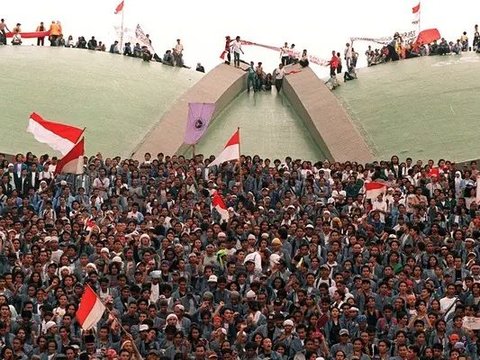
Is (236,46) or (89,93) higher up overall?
(236,46)

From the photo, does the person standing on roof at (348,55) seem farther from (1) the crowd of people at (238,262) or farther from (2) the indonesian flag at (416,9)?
(1) the crowd of people at (238,262)

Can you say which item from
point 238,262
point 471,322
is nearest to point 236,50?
point 238,262

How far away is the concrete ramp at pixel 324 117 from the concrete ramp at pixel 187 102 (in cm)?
173

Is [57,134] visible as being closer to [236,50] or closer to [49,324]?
[49,324]

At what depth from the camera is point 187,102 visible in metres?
44.5

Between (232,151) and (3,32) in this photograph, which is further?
(3,32)

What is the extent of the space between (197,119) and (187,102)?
6.19 meters

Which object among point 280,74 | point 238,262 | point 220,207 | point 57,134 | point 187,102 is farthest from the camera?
point 280,74

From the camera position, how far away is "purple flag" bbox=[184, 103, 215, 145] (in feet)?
125

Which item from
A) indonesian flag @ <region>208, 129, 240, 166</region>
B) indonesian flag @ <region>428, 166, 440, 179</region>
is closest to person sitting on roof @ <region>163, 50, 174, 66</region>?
indonesian flag @ <region>208, 129, 240, 166</region>

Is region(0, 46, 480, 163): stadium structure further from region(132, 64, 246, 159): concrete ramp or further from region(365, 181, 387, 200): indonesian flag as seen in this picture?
region(365, 181, 387, 200): indonesian flag

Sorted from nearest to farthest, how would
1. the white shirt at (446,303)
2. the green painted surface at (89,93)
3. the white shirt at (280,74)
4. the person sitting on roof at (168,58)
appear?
1. the white shirt at (446,303)
2. the green painted surface at (89,93)
3. the white shirt at (280,74)
4. the person sitting on roof at (168,58)

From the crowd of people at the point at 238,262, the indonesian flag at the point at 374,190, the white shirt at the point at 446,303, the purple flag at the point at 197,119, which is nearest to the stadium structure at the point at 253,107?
the purple flag at the point at 197,119

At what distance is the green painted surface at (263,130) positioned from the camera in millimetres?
42906
